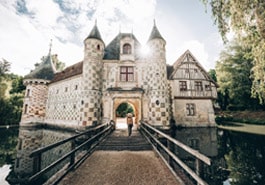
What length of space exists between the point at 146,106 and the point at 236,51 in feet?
71.0

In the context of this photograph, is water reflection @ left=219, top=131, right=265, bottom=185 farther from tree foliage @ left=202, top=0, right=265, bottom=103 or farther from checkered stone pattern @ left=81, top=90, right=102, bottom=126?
checkered stone pattern @ left=81, top=90, right=102, bottom=126

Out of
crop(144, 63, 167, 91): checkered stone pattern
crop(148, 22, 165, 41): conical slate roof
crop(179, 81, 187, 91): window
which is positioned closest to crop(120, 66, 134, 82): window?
crop(144, 63, 167, 91): checkered stone pattern

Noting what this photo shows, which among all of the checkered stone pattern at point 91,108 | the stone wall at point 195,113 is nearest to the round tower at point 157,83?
the checkered stone pattern at point 91,108

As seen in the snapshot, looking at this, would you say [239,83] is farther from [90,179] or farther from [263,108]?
[90,179]

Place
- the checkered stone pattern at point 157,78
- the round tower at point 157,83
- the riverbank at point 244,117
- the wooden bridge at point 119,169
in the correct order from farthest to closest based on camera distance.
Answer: the riverbank at point 244,117
the checkered stone pattern at point 157,78
the round tower at point 157,83
the wooden bridge at point 119,169

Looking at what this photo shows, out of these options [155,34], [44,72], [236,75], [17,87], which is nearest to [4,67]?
[17,87]

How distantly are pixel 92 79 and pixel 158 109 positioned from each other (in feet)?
20.9

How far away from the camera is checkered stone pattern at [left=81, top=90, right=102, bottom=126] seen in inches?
476

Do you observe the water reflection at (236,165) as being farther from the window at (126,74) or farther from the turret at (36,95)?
the turret at (36,95)

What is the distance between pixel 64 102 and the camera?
17203 mm

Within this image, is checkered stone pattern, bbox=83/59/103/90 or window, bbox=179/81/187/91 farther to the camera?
window, bbox=179/81/187/91

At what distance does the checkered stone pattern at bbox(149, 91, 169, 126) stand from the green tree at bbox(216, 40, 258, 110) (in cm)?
1675

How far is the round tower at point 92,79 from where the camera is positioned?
Answer: 12.3 m

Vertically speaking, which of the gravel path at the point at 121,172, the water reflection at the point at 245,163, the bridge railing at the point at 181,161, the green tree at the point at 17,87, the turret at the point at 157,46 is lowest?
the water reflection at the point at 245,163
